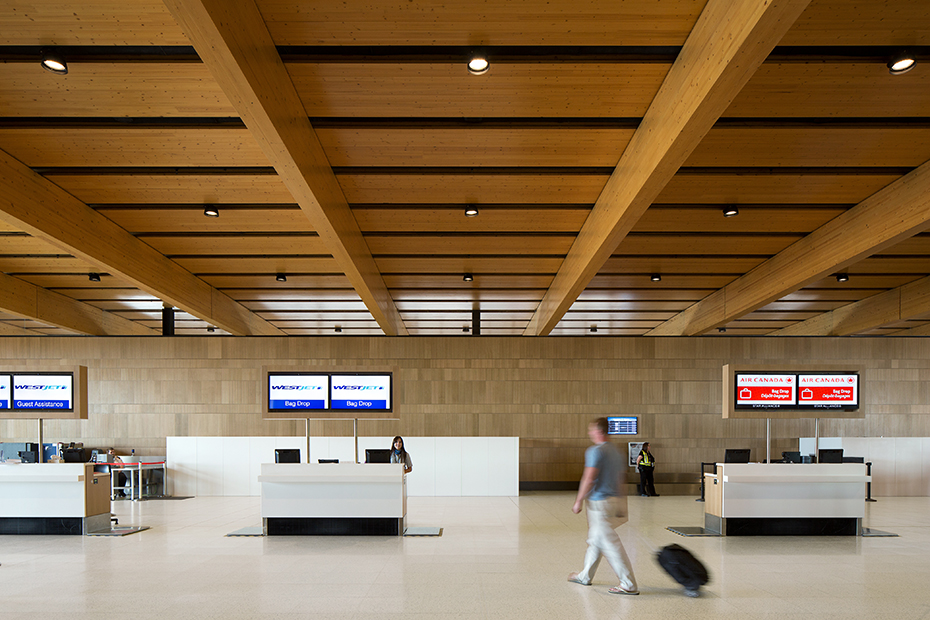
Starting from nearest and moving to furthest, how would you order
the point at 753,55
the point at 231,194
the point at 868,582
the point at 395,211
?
1. the point at 753,55
2. the point at 868,582
3. the point at 231,194
4. the point at 395,211

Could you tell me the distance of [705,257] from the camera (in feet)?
43.3

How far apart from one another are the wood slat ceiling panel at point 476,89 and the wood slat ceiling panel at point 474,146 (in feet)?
→ 1.18

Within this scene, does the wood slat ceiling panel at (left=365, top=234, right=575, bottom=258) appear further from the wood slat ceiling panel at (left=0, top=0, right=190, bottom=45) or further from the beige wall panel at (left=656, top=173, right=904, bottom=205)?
the wood slat ceiling panel at (left=0, top=0, right=190, bottom=45)

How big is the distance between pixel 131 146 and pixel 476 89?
4.52 m

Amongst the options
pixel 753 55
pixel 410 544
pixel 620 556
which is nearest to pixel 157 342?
pixel 410 544

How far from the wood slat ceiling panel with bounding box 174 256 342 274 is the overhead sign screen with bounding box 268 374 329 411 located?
3158 millimetres

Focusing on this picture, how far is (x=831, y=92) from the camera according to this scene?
7.06 meters

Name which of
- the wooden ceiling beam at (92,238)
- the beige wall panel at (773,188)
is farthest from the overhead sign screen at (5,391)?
the beige wall panel at (773,188)

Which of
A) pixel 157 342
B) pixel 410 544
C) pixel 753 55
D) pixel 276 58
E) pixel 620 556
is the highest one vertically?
pixel 276 58

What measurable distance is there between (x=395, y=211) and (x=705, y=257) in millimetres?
6303

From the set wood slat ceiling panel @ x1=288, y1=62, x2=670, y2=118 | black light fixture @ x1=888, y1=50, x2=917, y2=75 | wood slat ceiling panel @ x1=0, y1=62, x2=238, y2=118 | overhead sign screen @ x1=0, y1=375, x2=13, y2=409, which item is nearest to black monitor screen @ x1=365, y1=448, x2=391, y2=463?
wood slat ceiling panel @ x1=288, y1=62, x2=670, y2=118

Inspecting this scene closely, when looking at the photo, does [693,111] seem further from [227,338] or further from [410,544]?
[227,338]

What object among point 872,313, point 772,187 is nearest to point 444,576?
point 772,187

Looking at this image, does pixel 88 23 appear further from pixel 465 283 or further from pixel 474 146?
pixel 465 283
